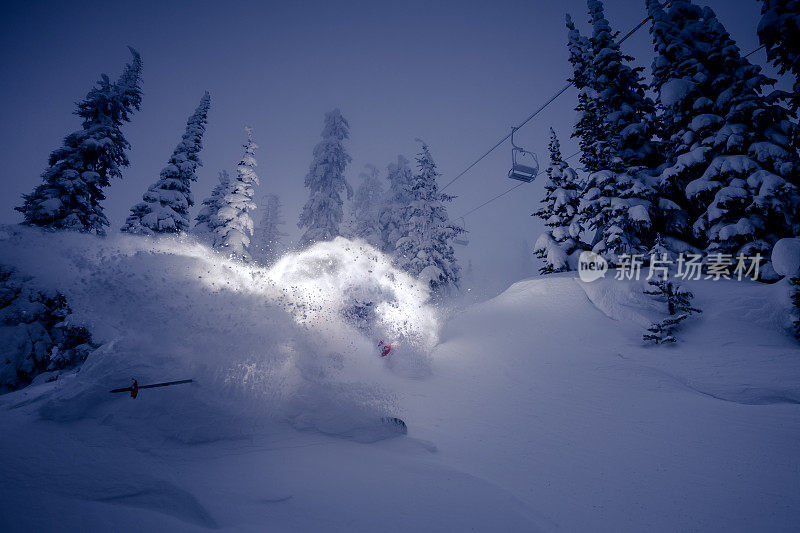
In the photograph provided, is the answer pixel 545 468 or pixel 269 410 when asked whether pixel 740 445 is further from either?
pixel 269 410

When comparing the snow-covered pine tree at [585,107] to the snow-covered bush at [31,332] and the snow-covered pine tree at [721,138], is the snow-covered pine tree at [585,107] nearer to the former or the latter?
the snow-covered pine tree at [721,138]

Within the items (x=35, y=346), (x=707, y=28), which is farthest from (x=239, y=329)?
(x=707, y=28)

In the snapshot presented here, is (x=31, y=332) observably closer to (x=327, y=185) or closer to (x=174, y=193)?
(x=174, y=193)

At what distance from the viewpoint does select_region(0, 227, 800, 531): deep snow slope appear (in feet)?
10.4

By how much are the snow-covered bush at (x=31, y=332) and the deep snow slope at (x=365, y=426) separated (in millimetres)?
4661

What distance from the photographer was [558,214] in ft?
56.4

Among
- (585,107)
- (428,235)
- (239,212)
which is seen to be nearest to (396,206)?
(428,235)

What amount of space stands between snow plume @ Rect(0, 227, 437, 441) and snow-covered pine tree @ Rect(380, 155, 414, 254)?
52.1 ft

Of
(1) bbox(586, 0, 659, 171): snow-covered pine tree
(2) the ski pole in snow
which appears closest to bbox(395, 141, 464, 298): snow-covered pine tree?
(1) bbox(586, 0, 659, 171): snow-covered pine tree

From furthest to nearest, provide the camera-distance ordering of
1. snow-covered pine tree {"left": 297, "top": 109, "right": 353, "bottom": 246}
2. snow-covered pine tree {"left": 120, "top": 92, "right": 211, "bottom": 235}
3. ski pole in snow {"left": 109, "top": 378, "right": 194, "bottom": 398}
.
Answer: snow-covered pine tree {"left": 297, "top": 109, "right": 353, "bottom": 246}, snow-covered pine tree {"left": 120, "top": 92, "right": 211, "bottom": 235}, ski pole in snow {"left": 109, "top": 378, "right": 194, "bottom": 398}

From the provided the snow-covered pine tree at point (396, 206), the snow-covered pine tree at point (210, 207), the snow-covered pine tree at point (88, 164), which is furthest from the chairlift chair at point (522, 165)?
the snow-covered pine tree at point (210, 207)

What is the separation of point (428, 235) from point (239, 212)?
13413mm

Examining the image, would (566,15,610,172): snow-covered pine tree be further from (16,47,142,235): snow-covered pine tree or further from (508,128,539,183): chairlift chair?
(16,47,142,235): snow-covered pine tree

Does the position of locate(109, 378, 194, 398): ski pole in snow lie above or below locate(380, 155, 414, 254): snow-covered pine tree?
below
